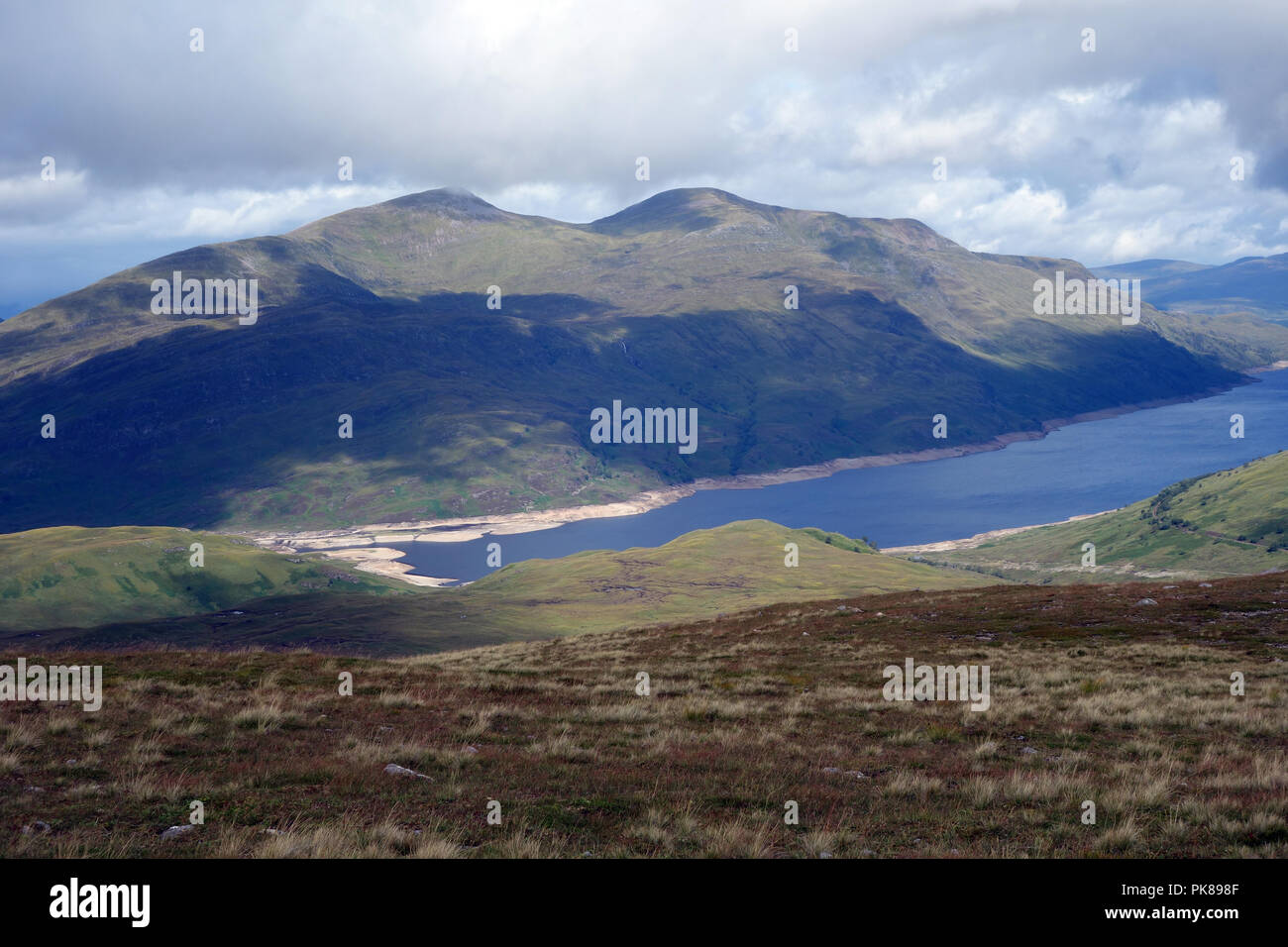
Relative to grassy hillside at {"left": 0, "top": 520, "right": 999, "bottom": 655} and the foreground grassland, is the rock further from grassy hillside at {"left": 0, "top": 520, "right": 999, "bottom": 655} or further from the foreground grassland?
grassy hillside at {"left": 0, "top": 520, "right": 999, "bottom": 655}

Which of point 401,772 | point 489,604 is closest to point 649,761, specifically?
point 401,772
